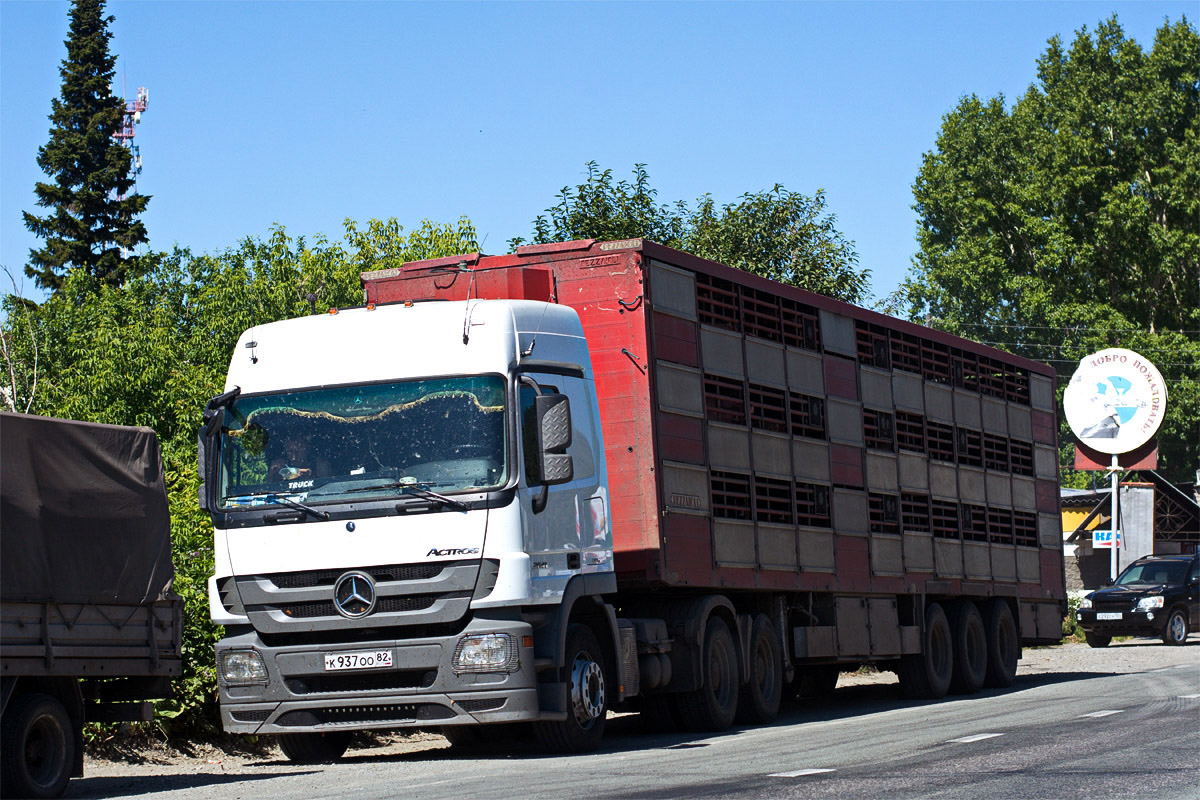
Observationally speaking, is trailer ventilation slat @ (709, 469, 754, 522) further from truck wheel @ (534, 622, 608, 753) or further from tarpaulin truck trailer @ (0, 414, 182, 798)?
tarpaulin truck trailer @ (0, 414, 182, 798)

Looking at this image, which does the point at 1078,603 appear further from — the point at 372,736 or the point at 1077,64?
the point at 1077,64

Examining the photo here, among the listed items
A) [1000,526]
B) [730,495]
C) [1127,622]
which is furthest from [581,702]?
[1127,622]

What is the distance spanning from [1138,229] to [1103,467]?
20670mm

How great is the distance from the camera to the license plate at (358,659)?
10734 millimetres

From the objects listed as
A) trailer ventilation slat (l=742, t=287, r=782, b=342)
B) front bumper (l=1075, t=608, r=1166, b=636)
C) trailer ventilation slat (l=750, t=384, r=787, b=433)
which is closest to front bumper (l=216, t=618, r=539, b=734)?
trailer ventilation slat (l=750, t=384, r=787, b=433)

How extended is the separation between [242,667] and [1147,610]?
78.0 ft

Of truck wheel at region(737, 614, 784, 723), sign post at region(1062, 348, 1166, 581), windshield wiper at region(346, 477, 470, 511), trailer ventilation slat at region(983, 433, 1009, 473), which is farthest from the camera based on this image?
sign post at region(1062, 348, 1166, 581)

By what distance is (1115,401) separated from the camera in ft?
142

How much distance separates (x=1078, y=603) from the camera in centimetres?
3884

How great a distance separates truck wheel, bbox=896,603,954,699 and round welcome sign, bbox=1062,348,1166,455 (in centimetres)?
2558

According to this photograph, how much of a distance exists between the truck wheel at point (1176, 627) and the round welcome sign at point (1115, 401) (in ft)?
38.1

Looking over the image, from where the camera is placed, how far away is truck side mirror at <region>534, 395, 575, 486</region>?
1077 cm

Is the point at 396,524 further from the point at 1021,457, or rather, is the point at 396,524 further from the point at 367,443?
the point at 1021,457

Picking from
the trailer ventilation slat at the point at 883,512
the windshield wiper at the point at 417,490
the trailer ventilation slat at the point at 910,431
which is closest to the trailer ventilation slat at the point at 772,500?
the trailer ventilation slat at the point at 883,512
